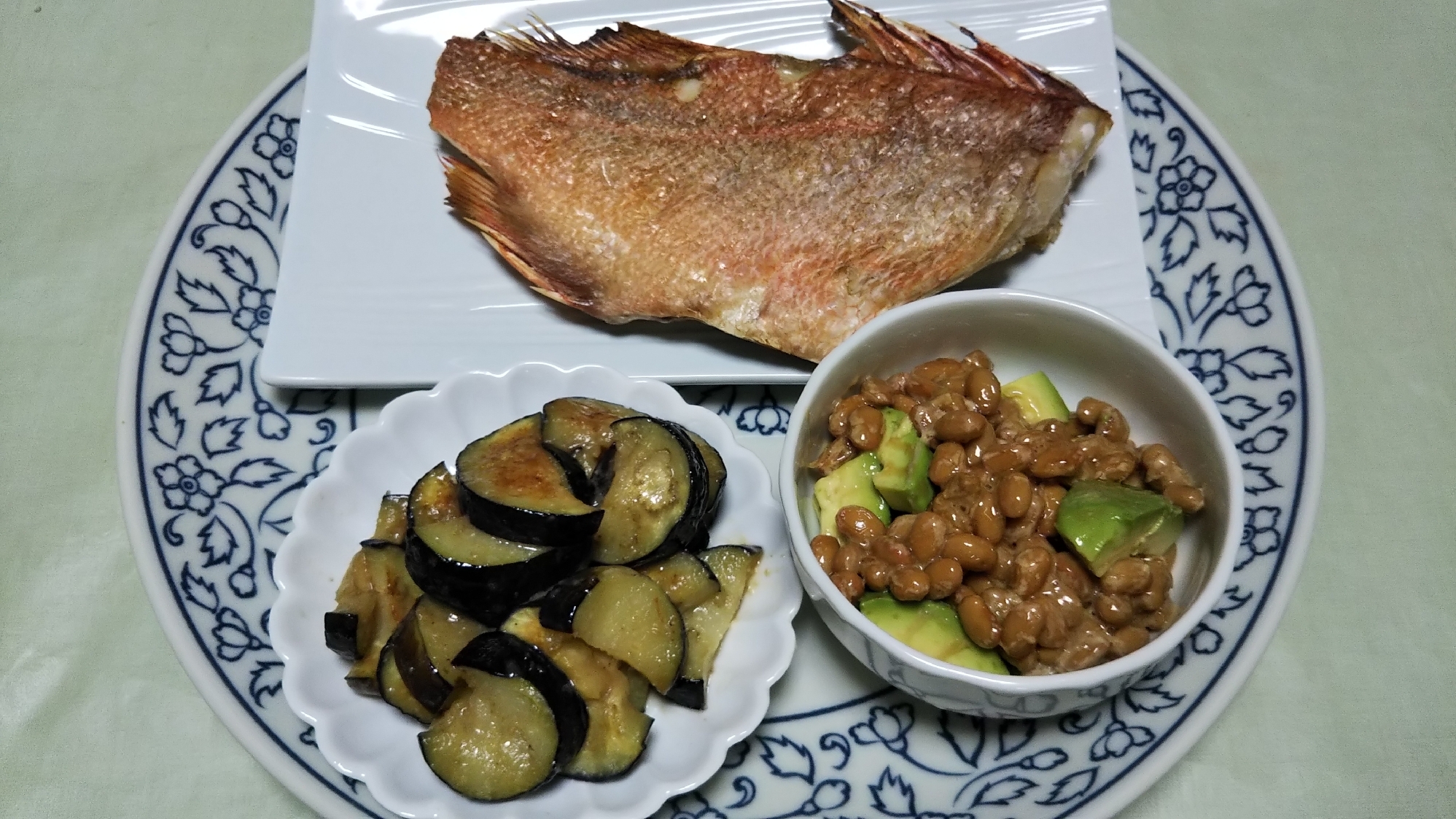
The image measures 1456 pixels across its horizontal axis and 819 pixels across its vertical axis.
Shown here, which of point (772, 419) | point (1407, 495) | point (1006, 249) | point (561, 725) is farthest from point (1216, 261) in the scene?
point (561, 725)

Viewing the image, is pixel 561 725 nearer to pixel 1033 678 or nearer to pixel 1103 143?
pixel 1033 678

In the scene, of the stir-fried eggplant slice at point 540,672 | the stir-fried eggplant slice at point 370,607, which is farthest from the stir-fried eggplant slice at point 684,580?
the stir-fried eggplant slice at point 370,607

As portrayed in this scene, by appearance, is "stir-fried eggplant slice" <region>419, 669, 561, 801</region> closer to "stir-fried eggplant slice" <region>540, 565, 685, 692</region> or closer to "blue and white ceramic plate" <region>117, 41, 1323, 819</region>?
"stir-fried eggplant slice" <region>540, 565, 685, 692</region>

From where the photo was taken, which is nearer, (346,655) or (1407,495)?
(346,655)

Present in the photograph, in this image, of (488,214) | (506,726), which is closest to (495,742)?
(506,726)

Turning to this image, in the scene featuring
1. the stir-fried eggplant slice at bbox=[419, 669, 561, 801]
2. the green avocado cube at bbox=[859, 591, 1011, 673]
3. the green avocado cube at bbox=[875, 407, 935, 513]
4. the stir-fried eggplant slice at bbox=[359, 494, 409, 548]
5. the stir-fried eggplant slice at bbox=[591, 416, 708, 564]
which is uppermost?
the green avocado cube at bbox=[875, 407, 935, 513]

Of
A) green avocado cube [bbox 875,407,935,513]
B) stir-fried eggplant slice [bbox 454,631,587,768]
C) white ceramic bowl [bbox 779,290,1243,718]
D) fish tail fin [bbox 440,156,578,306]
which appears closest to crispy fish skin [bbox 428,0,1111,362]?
fish tail fin [bbox 440,156,578,306]

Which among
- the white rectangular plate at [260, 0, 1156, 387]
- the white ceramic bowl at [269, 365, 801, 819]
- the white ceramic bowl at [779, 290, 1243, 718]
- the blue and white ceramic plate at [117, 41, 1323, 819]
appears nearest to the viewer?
the white ceramic bowl at [779, 290, 1243, 718]
